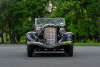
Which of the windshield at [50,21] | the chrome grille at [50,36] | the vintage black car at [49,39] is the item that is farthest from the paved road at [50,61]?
the windshield at [50,21]

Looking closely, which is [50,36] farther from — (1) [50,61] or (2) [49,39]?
(1) [50,61]

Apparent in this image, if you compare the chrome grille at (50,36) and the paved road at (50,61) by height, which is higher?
the chrome grille at (50,36)

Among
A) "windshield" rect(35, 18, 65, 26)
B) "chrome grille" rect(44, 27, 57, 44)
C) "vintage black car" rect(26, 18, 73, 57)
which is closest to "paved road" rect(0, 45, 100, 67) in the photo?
"vintage black car" rect(26, 18, 73, 57)

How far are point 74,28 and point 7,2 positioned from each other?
13.6 m

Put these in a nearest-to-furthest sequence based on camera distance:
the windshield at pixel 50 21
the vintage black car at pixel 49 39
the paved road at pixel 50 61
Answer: the paved road at pixel 50 61 → the vintage black car at pixel 49 39 → the windshield at pixel 50 21

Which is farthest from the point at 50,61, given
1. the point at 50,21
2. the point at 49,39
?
the point at 50,21

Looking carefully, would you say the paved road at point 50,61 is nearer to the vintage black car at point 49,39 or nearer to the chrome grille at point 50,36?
the vintage black car at point 49,39

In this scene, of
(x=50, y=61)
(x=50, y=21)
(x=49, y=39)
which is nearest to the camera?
(x=50, y=61)

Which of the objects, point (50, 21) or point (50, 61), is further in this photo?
point (50, 21)

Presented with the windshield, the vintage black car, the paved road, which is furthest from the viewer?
the windshield

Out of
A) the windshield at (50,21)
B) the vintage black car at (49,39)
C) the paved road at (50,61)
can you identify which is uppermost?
the windshield at (50,21)

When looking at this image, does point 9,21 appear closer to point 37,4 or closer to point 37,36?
point 37,4

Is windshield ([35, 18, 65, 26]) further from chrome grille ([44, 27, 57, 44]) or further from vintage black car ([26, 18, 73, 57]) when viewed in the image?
chrome grille ([44, 27, 57, 44])

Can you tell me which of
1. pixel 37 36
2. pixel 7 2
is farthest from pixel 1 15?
pixel 37 36
